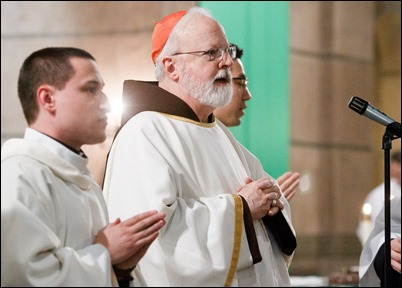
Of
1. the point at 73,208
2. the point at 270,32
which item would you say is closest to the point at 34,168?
the point at 73,208

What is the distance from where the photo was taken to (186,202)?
4.32 meters

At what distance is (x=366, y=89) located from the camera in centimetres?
1255

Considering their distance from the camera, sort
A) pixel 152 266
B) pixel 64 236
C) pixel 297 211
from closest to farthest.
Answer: pixel 64 236
pixel 152 266
pixel 297 211

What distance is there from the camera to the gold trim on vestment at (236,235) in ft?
13.9

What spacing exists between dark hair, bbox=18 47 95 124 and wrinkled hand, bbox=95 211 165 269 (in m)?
0.46

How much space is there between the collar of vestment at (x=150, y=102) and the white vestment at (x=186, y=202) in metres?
0.04

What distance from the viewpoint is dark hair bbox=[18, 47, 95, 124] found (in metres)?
3.35

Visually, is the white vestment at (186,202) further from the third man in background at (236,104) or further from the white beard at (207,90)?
the third man in background at (236,104)

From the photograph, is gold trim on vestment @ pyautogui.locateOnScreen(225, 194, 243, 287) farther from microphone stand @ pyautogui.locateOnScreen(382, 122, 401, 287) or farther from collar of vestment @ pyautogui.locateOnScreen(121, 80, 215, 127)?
microphone stand @ pyautogui.locateOnScreen(382, 122, 401, 287)

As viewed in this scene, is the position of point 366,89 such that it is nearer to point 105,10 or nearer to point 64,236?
point 105,10

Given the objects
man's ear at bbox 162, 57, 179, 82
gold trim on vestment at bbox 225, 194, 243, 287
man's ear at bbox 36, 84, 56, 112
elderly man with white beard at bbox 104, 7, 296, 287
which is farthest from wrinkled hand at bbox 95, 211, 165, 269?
man's ear at bbox 162, 57, 179, 82

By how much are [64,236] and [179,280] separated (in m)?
→ 0.95

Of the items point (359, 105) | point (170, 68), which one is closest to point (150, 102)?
point (170, 68)

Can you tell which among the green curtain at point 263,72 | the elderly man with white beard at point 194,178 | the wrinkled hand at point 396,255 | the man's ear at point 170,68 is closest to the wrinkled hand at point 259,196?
the elderly man with white beard at point 194,178
